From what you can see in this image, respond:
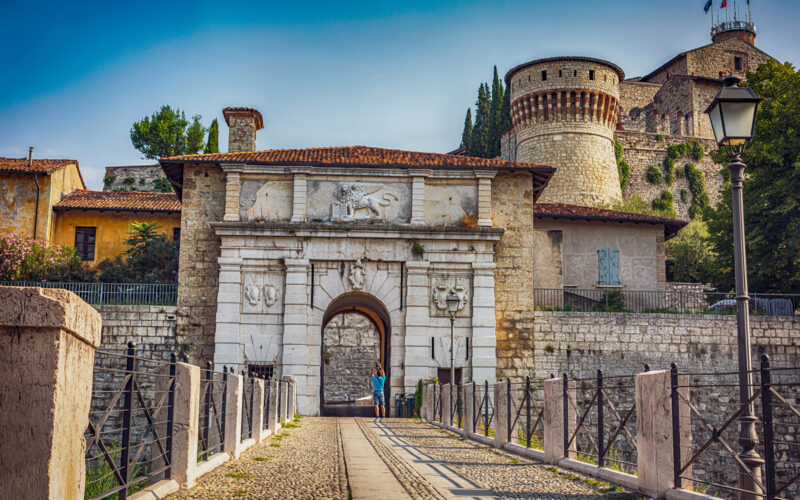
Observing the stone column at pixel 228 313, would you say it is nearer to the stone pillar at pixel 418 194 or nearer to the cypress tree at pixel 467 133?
the stone pillar at pixel 418 194

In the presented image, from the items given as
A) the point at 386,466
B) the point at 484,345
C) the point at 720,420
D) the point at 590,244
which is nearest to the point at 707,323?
the point at 720,420

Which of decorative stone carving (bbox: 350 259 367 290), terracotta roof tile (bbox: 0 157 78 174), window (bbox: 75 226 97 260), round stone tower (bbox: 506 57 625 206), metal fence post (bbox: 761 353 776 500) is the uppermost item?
round stone tower (bbox: 506 57 625 206)

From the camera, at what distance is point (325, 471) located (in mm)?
9148

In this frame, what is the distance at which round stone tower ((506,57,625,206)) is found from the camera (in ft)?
150

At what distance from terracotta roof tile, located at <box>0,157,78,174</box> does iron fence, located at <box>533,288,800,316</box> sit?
20.2 meters

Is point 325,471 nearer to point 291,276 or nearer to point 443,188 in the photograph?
point 291,276

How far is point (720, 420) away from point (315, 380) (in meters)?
13.7

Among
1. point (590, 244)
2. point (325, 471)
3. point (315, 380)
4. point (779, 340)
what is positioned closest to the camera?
point (325, 471)

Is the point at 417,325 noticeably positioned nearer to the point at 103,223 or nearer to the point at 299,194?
the point at 299,194

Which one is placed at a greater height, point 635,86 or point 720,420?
point 635,86

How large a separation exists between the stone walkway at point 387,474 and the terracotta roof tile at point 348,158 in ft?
41.4

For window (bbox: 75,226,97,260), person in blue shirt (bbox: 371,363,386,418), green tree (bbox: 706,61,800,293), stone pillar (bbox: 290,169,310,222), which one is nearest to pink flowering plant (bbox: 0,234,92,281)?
window (bbox: 75,226,97,260)

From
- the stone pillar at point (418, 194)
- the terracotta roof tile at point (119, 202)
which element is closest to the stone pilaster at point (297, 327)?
the stone pillar at point (418, 194)

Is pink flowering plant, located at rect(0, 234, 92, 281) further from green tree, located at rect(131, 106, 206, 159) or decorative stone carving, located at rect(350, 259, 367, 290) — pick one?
green tree, located at rect(131, 106, 206, 159)
